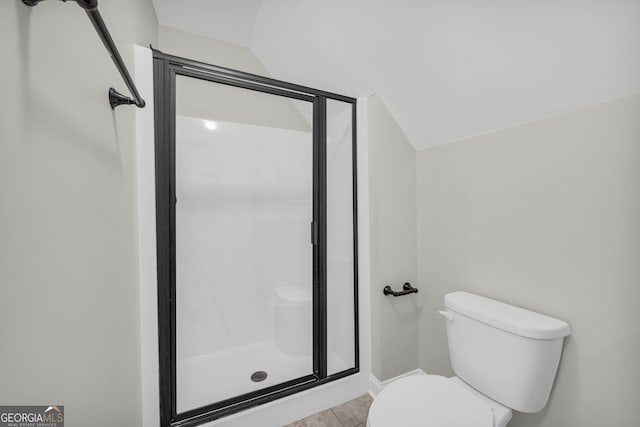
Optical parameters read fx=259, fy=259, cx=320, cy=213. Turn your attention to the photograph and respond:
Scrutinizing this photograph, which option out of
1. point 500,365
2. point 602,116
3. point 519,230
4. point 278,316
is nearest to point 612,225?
point 519,230

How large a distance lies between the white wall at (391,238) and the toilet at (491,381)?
0.47 meters

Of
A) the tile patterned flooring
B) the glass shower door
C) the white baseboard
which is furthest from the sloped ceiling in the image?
the tile patterned flooring

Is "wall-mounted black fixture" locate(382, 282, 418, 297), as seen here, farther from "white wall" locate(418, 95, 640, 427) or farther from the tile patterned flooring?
the tile patterned flooring

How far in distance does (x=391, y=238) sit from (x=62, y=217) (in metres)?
1.44

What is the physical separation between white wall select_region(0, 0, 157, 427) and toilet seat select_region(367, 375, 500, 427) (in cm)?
89

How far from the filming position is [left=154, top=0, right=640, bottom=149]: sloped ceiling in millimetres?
863

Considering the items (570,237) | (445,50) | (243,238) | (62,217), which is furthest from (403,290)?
(62,217)

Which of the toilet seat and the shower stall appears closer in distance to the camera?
the toilet seat

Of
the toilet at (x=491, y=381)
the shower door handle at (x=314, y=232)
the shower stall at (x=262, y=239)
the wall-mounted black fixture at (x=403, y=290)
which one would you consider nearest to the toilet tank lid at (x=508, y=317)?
the toilet at (x=491, y=381)

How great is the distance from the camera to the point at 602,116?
93cm

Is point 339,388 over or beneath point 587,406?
beneath

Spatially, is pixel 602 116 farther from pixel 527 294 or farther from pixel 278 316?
pixel 278 316

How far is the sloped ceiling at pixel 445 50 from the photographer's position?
863 millimetres

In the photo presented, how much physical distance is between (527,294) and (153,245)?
1.66 m
